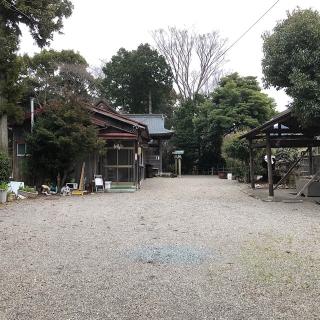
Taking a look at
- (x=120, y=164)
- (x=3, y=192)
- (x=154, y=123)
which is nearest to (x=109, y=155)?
(x=120, y=164)

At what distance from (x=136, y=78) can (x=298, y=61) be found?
1209 inches

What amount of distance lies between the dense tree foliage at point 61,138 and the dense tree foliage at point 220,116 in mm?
16686

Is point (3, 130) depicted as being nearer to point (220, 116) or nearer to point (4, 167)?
point (4, 167)

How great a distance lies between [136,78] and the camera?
134ft

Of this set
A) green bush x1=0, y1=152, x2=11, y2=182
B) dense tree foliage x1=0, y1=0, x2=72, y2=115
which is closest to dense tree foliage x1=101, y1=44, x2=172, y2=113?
dense tree foliage x1=0, y1=0, x2=72, y2=115

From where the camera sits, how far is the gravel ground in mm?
3910

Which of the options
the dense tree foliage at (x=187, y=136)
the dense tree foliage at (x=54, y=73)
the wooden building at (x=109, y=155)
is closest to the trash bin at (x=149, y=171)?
the dense tree foliage at (x=187, y=136)

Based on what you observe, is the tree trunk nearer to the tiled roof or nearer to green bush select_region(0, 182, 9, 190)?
green bush select_region(0, 182, 9, 190)

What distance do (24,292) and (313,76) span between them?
9.43 m

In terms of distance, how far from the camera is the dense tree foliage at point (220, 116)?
31.1 m

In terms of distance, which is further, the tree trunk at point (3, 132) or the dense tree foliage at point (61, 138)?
the tree trunk at point (3, 132)

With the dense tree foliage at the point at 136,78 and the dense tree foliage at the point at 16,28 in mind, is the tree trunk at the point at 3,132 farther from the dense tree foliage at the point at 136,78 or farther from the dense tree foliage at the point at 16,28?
the dense tree foliage at the point at 136,78

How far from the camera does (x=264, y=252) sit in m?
6.12

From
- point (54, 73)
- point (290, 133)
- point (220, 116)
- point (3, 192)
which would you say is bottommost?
point (3, 192)
